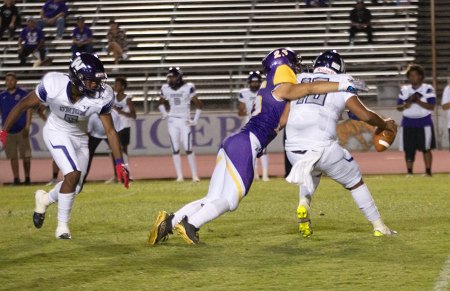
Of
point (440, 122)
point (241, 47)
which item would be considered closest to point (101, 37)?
point (241, 47)

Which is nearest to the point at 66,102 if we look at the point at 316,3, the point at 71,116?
the point at 71,116

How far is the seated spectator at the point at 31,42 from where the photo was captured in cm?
2544

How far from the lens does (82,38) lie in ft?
83.0

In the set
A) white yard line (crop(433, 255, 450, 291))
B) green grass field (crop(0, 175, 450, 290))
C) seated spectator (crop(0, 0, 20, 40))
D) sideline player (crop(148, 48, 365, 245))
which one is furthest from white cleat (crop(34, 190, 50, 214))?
seated spectator (crop(0, 0, 20, 40))

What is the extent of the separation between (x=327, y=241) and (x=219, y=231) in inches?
55.4

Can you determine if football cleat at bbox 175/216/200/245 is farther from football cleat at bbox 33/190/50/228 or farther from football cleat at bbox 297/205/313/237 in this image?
football cleat at bbox 33/190/50/228

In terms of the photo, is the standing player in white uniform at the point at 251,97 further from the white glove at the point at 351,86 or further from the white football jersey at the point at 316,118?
the white glove at the point at 351,86

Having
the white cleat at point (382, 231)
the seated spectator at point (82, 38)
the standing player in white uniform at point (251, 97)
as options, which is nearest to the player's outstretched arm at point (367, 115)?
the white cleat at point (382, 231)

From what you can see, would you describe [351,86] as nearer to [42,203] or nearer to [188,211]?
[188,211]

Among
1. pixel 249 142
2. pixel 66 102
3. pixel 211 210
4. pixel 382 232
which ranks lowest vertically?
pixel 382 232

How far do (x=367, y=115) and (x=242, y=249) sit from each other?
5.31ft

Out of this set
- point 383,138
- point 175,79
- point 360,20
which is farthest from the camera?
point 360,20

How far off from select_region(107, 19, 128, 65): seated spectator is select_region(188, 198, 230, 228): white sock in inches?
679

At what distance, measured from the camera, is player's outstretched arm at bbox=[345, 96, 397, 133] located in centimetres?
922
